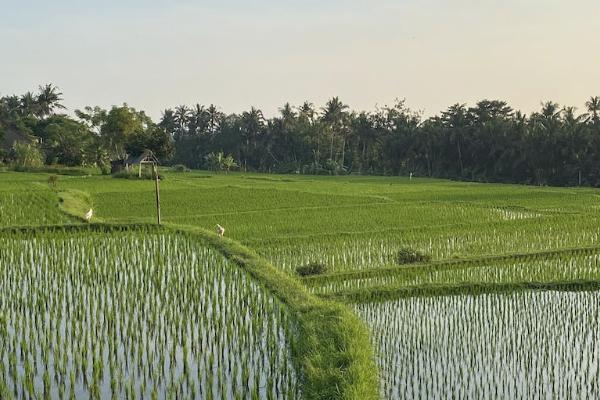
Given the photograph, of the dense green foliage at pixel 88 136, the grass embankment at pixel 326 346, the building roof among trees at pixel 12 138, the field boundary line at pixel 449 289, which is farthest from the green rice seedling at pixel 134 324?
the building roof among trees at pixel 12 138

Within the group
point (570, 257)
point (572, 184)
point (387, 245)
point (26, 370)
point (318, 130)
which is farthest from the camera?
point (318, 130)

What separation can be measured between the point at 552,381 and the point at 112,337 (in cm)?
411

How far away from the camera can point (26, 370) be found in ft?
17.5

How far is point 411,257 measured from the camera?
11.0 m

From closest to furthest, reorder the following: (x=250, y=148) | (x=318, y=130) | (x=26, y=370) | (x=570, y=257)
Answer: (x=26, y=370), (x=570, y=257), (x=318, y=130), (x=250, y=148)

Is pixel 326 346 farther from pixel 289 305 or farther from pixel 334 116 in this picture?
pixel 334 116

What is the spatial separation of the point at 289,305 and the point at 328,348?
180 cm

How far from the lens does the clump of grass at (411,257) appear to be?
11.0 m

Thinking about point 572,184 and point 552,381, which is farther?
point 572,184

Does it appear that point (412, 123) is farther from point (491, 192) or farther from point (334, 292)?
point (334, 292)

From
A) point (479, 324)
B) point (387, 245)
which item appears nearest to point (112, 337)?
point (479, 324)

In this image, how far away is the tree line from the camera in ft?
112

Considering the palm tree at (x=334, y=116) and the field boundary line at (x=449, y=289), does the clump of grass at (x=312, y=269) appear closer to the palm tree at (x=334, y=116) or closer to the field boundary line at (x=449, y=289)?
the field boundary line at (x=449, y=289)

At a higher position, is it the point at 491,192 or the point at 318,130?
the point at 318,130
